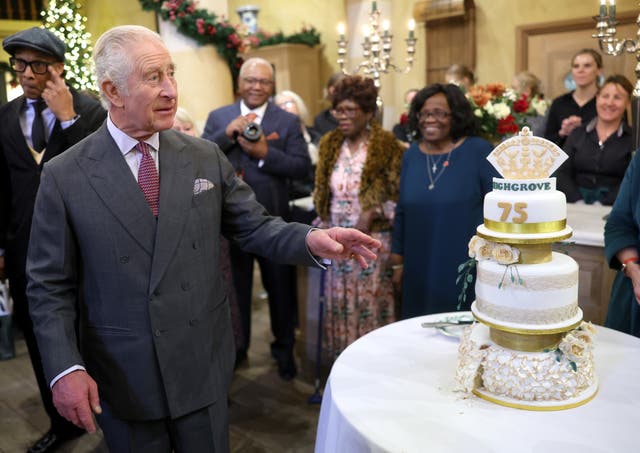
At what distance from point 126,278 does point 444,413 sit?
894 mm

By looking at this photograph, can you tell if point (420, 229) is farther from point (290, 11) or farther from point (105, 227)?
point (290, 11)

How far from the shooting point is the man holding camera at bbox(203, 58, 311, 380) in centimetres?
338

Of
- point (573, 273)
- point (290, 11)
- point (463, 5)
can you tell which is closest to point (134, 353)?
point (573, 273)

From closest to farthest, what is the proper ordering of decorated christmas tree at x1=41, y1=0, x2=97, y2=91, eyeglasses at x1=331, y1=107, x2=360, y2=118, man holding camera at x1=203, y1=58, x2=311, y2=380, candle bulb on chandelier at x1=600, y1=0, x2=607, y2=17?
candle bulb on chandelier at x1=600, y1=0, x2=607, y2=17, eyeglasses at x1=331, y1=107, x2=360, y2=118, man holding camera at x1=203, y1=58, x2=311, y2=380, decorated christmas tree at x1=41, y1=0, x2=97, y2=91

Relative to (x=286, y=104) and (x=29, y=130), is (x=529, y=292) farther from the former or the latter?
(x=286, y=104)

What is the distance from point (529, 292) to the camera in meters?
1.47

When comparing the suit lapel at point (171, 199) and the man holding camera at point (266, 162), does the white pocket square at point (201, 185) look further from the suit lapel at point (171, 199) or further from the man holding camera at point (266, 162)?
the man holding camera at point (266, 162)

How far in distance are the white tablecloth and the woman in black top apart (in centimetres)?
299

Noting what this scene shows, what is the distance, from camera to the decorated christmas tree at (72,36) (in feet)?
17.9

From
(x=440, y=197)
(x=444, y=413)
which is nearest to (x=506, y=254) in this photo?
(x=444, y=413)

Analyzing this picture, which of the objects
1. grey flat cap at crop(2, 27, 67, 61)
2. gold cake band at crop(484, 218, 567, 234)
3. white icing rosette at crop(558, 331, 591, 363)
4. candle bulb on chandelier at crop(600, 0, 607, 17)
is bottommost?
white icing rosette at crop(558, 331, 591, 363)

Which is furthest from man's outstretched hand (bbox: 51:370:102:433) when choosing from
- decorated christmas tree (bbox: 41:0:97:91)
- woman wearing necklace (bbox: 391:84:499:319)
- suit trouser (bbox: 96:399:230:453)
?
decorated christmas tree (bbox: 41:0:97:91)

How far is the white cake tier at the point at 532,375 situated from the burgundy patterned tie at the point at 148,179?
0.94m

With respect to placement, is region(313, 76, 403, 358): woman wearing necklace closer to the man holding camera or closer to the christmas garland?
the man holding camera
